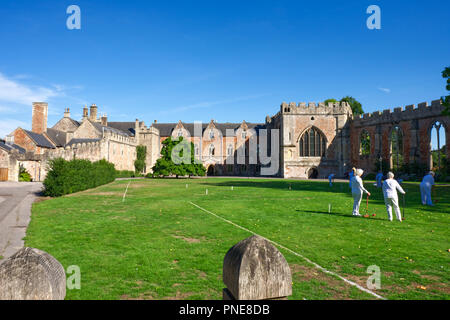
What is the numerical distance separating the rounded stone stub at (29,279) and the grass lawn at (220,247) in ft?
9.73

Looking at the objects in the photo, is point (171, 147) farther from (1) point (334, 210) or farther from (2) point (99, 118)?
(1) point (334, 210)

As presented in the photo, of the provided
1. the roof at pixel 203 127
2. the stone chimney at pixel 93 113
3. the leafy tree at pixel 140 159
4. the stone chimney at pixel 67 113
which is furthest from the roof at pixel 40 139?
the roof at pixel 203 127

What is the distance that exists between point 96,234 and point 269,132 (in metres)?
52.5

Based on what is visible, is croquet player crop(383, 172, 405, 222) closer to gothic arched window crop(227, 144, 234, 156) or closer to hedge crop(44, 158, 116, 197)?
hedge crop(44, 158, 116, 197)

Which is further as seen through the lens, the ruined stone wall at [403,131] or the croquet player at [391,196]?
the ruined stone wall at [403,131]

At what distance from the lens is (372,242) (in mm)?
7734

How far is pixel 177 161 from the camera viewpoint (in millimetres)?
46312

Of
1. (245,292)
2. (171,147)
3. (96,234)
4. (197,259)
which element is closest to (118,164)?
(171,147)

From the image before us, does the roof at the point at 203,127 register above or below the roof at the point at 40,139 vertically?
above

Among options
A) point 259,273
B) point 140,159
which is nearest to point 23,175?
point 140,159

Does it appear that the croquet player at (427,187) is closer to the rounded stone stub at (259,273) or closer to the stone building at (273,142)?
the rounded stone stub at (259,273)

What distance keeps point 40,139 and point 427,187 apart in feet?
170

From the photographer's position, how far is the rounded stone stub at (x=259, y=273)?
2156mm

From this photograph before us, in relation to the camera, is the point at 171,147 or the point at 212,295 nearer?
the point at 212,295
